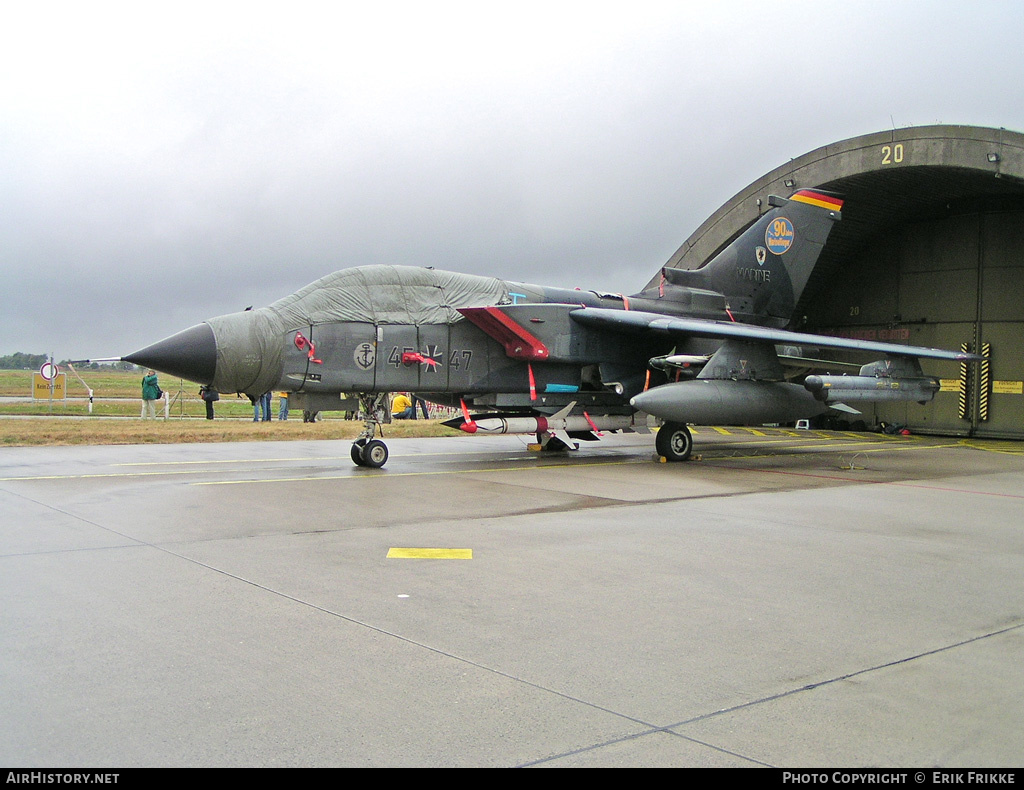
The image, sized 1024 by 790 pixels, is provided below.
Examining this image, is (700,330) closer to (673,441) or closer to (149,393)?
(673,441)

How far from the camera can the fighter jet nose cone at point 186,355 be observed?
418 inches

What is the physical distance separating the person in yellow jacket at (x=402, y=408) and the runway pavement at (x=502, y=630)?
60.7 feet

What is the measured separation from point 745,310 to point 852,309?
36.8 feet

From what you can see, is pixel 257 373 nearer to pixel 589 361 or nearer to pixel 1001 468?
pixel 589 361

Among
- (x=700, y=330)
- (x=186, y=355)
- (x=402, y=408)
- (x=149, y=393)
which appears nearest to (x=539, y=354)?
(x=700, y=330)

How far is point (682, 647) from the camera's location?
4113 mm

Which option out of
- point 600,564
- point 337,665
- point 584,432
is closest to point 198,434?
point 584,432

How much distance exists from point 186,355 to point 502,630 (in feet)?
25.7

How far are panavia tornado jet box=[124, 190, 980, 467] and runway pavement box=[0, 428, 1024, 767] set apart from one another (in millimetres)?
2737

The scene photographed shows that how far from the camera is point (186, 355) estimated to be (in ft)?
35.1

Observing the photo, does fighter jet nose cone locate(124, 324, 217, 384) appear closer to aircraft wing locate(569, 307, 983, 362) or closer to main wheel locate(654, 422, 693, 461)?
aircraft wing locate(569, 307, 983, 362)

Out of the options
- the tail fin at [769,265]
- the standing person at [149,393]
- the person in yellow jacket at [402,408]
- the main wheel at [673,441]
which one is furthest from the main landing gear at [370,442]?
the person in yellow jacket at [402,408]

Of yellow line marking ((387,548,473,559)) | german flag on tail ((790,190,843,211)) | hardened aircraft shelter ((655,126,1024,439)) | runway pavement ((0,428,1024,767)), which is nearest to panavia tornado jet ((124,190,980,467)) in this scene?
german flag on tail ((790,190,843,211))

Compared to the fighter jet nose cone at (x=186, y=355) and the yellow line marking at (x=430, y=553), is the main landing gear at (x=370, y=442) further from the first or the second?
the yellow line marking at (x=430, y=553)
